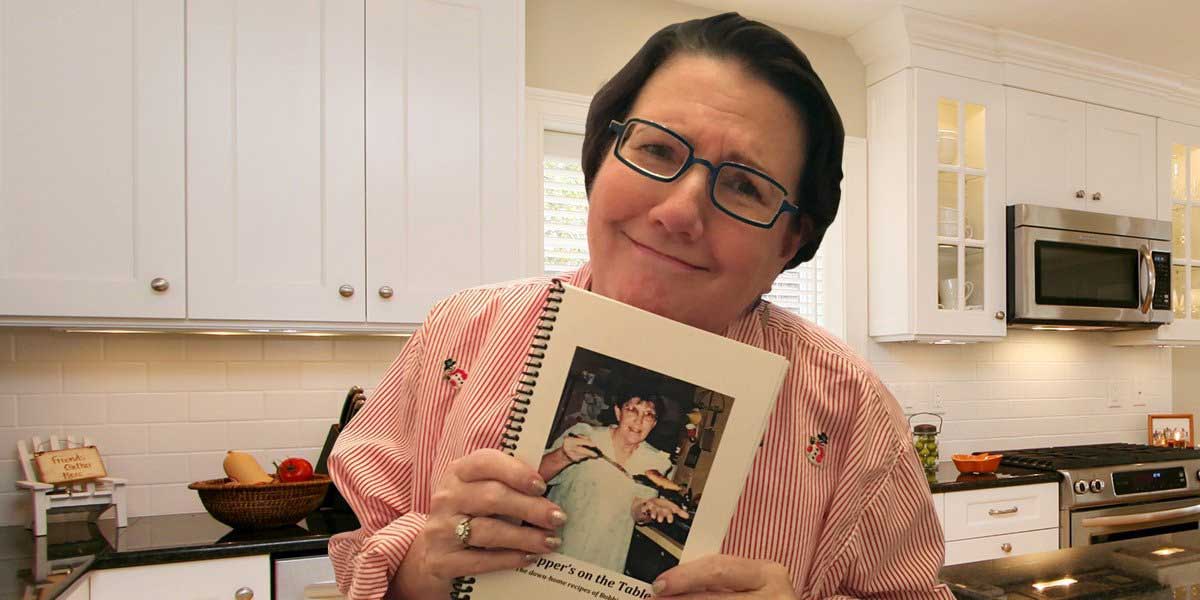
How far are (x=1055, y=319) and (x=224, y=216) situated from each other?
336cm

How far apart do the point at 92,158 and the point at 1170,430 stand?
196 inches

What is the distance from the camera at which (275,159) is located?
2.28 metres

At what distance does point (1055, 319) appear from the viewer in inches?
140

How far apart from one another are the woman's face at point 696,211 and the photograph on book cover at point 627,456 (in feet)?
0.35

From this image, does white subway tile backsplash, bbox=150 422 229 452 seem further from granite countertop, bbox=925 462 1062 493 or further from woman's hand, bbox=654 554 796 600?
granite countertop, bbox=925 462 1062 493

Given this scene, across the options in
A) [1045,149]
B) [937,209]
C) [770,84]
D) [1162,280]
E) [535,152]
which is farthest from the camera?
[1162,280]

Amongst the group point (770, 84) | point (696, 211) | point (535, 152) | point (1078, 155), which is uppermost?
point (1078, 155)

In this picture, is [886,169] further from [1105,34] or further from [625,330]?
[625,330]

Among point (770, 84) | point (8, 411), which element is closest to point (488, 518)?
point (770, 84)

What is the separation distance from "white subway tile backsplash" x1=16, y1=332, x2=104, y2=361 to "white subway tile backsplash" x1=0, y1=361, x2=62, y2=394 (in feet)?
0.08

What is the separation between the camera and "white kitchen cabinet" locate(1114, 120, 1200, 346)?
13.1ft

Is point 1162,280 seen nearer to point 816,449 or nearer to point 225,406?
point 816,449

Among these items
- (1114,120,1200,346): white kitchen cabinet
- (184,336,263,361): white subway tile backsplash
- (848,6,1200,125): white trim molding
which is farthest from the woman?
(1114,120,1200,346): white kitchen cabinet

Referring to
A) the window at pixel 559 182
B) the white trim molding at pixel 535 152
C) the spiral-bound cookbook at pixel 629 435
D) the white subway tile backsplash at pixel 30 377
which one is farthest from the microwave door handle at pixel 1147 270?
the white subway tile backsplash at pixel 30 377
